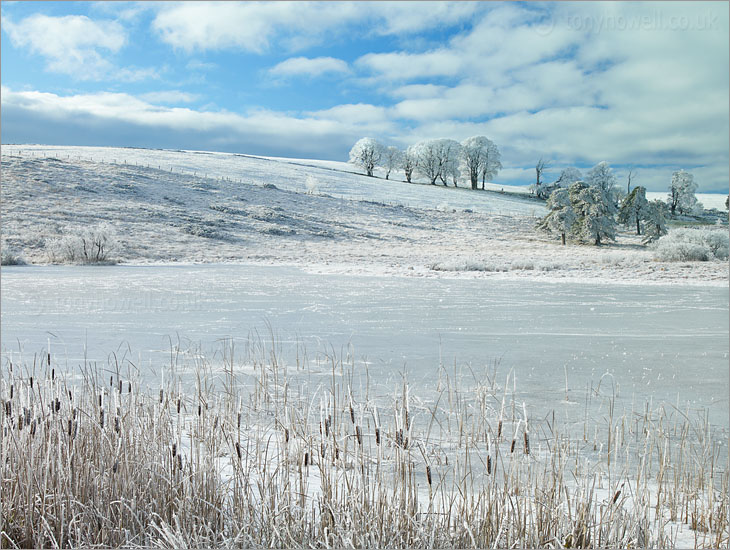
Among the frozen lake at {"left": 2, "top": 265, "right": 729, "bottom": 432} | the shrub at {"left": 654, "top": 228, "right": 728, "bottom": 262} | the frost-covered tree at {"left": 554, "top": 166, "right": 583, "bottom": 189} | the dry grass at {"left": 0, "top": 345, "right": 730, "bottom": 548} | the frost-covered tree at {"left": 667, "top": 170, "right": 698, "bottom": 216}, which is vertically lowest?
the frozen lake at {"left": 2, "top": 265, "right": 729, "bottom": 432}

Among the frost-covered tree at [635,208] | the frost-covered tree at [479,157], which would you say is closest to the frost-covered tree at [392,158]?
the frost-covered tree at [479,157]

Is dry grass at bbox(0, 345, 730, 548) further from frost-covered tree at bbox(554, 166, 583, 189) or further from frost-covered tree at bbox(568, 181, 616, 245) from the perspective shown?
frost-covered tree at bbox(554, 166, 583, 189)

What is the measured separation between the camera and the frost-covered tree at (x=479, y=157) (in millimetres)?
50469

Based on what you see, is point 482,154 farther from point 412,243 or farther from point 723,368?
point 723,368

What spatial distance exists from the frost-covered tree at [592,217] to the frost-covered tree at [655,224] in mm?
1787

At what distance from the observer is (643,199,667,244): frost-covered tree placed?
2766cm

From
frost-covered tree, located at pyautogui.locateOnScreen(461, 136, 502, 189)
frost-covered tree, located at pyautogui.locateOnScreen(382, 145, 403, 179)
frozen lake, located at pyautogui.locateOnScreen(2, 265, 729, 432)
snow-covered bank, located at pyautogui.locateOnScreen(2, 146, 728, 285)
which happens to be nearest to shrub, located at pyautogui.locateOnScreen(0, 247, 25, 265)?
snow-covered bank, located at pyautogui.locateOnScreen(2, 146, 728, 285)

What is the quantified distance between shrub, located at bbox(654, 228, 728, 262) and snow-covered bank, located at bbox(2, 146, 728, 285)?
0.73 m

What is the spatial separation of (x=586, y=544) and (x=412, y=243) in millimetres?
26890

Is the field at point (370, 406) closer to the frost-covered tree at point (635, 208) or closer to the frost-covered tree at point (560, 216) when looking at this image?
the frost-covered tree at point (560, 216)

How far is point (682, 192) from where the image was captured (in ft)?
97.1

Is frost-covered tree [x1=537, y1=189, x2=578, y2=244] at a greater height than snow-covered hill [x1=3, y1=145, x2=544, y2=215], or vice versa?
snow-covered hill [x1=3, y1=145, x2=544, y2=215]

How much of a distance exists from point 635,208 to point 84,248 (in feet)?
85.0

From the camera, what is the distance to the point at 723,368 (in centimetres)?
505
